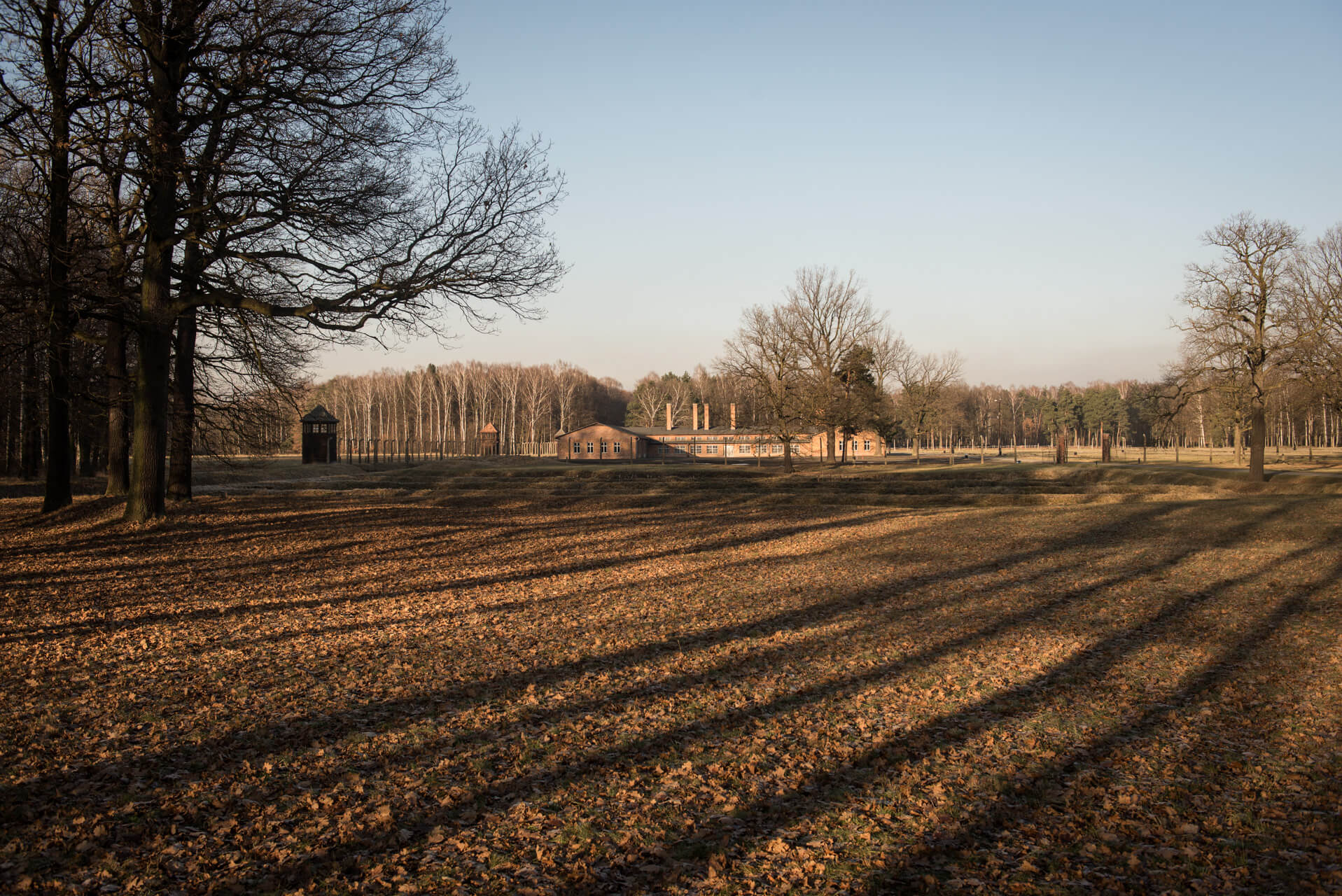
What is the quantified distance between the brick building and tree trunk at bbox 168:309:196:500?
5589 centimetres

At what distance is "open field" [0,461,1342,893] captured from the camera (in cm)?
444

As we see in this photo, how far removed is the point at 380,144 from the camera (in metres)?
15.9

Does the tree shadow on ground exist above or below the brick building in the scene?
below

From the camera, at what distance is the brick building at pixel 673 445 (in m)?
79.2

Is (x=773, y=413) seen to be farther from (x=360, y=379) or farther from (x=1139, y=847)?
(x=360, y=379)

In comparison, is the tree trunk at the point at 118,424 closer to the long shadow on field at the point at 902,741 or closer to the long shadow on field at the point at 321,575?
the long shadow on field at the point at 321,575

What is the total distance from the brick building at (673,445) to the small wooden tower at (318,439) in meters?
27.7

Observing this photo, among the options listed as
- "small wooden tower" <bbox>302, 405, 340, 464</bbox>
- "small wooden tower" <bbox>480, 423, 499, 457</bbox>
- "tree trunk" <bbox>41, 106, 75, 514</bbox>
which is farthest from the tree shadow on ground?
"small wooden tower" <bbox>480, 423, 499, 457</bbox>

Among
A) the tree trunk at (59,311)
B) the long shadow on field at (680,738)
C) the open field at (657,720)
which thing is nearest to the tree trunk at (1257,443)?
the open field at (657,720)

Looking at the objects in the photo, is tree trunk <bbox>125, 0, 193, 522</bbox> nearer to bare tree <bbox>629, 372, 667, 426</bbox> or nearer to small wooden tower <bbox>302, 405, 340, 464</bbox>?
small wooden tower <bbox>302, 405, 340, 464</bbox>

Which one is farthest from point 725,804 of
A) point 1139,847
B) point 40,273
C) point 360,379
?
point 360,379

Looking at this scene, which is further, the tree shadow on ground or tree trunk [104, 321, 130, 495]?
tree trunk [104, 321, 130, 495]

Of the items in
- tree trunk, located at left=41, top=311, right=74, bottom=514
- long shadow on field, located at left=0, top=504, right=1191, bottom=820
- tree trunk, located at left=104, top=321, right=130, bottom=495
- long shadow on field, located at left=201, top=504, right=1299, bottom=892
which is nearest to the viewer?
long shadow on field, located at left=201, top=504, right=1299, bottom=892

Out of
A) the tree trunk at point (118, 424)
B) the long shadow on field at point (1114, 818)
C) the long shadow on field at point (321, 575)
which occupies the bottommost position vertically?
the long shadow on field at point (1114, 818)
